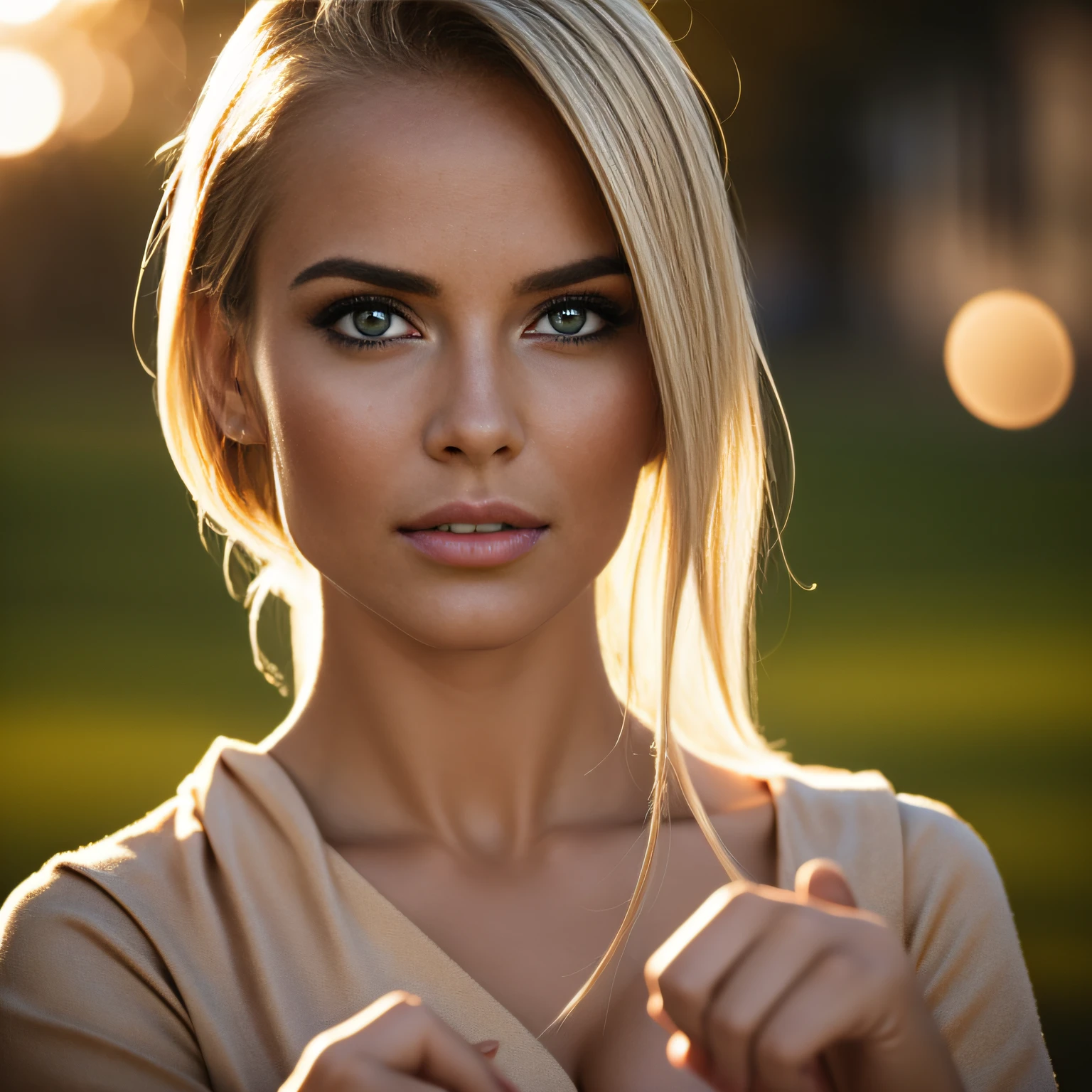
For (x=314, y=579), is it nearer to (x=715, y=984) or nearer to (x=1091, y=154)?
(x=715, y=984)

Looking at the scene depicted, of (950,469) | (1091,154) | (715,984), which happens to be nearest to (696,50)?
(1091,154)

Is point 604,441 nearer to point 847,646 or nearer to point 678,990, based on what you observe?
point 678,990

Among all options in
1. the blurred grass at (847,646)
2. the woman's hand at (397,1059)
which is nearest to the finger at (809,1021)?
the woman's hand at (397,1059)

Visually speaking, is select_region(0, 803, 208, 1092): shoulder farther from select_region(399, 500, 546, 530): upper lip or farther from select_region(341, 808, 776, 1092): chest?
select_region(399, 500, 546, 530): upper lip

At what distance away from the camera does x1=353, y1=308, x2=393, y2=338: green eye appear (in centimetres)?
162

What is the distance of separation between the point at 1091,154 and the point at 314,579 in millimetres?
16930

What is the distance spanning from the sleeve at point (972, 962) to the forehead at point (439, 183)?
0.94m

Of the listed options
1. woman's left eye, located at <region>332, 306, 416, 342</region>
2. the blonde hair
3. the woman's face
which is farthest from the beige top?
woman's left eye, located at <region>332, 306, 416, 342</region>

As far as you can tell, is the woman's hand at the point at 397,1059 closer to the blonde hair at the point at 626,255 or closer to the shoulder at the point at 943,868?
the blonde hair at the point at 626,255

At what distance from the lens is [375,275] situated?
62.4 inches

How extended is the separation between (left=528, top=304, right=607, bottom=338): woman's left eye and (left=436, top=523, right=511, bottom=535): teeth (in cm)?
25

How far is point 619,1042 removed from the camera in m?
1.61

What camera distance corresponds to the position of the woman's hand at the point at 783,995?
1.10 meters

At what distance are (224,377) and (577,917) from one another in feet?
2.90
